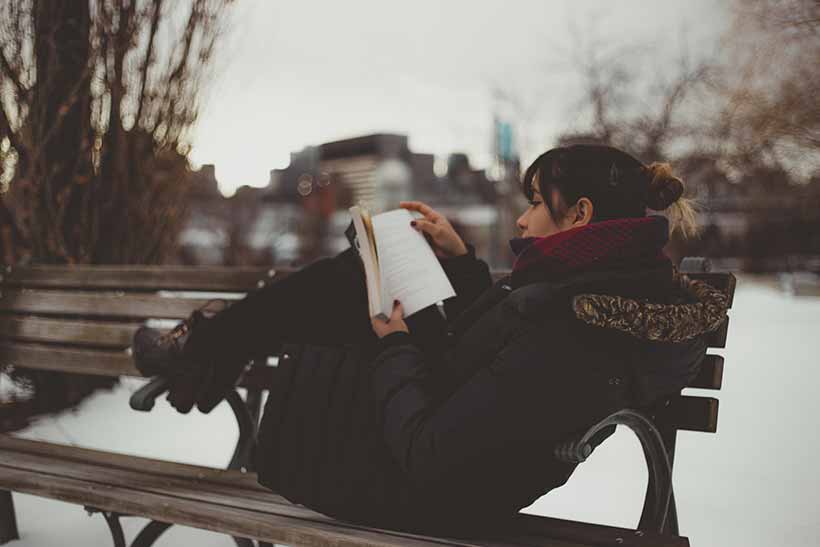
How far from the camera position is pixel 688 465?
3781 mm

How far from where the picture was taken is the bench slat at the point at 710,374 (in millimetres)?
1927

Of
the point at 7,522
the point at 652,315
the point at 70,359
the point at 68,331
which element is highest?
the point at 652,315

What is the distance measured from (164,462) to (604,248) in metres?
1.61

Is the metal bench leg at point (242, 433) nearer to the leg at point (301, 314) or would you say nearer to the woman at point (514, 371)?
the leg at point (301, 314)

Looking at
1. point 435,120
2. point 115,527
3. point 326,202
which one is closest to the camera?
point 115,527

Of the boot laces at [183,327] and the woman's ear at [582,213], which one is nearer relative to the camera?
the woman's ear at [582,213]

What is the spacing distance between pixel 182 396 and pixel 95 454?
53 cm

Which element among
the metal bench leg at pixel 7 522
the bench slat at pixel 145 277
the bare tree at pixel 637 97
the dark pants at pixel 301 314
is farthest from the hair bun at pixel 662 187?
the bare tree at pixel 637 97

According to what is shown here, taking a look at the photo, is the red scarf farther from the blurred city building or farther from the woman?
the blurred city building

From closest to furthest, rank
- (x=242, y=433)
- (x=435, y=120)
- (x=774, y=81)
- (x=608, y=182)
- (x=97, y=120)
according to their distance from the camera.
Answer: (x=608, y=182), (x=242, y=433), (x=97, y=120), (x=774, y=81), (x=435, y=120)

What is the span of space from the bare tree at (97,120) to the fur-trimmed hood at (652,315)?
3.96 m

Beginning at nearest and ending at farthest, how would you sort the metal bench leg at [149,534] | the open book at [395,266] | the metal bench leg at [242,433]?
the open book at [395,266], the metal bench leg at [149,534], the metal bench leg at [242,433]

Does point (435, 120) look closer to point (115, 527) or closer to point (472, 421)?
point (115, 527)

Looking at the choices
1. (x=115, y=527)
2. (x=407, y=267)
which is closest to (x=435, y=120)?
(x=115, y=527)
